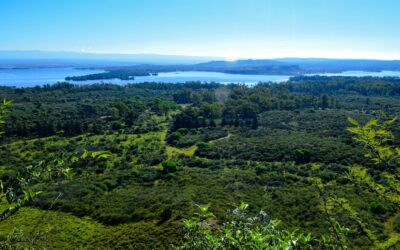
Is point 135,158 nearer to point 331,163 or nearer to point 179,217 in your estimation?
point 179,217

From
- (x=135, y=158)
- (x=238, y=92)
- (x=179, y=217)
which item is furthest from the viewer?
(x=238, y=92)

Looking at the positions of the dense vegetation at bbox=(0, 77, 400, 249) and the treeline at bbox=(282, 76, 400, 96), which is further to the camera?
the treeline at bbox=(282, 76, 400, 96)

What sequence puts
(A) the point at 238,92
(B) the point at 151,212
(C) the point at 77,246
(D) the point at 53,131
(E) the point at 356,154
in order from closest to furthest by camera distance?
Answer: (C) the point at 77,246 → (B) the point at 151,212 → (E) the point at 356,154 → (D) the point at 53,131 → (A) the point at 238,92

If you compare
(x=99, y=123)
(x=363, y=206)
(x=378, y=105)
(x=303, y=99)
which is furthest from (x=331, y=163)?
(x=378, y=105)

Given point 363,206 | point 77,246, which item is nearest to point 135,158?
point 77,246

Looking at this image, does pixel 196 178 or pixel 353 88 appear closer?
pixel 196 178

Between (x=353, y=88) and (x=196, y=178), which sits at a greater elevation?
(x=353, y=88)

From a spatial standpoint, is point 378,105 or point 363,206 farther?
point 378,105

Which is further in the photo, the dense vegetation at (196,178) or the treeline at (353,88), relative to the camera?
the treeline at (353,88)
